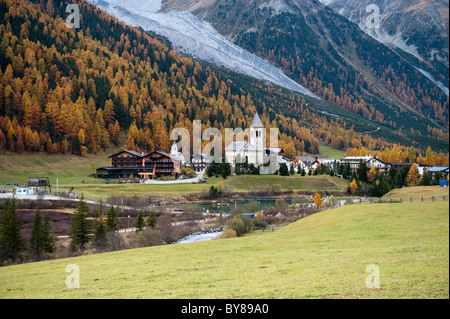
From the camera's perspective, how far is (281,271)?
66.8ft

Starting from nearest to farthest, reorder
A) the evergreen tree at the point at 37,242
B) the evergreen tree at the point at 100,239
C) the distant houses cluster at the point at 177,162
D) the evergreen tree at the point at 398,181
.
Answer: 1. the evergreen tree at the point at 37,242
2. the evergreen tree at the point at 100,239
3. the evergreen tree at the point at 398,181
4. the distant houses cluster at the point at 177,162

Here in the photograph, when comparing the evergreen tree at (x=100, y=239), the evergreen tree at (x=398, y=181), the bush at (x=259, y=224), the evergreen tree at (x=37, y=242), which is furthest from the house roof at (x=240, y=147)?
the evergreen tree at (x=37, y=242)

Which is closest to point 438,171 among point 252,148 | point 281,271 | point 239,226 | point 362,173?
point 362,173

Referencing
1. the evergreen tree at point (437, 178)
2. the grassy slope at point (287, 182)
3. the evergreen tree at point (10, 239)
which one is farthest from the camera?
the grassy slope at point (287, 182)

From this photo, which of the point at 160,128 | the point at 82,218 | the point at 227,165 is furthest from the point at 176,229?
the point at 160,128

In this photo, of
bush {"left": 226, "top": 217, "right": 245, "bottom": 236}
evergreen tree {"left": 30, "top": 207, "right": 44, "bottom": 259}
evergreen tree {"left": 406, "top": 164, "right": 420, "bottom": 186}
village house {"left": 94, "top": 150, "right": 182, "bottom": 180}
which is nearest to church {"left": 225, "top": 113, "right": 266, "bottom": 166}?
village house {"left": 94, "top": 150, "right": 182, "bottom": 180}

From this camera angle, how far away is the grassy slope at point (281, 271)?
634 inches

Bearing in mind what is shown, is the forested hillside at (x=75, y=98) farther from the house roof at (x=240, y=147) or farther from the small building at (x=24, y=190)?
the small building at (x=24, y=190)

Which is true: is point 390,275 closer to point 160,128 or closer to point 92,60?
point 160,128

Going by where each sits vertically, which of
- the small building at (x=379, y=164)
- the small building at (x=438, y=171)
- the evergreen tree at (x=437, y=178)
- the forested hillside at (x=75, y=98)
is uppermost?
the forested hillside at (x=75, y=98)

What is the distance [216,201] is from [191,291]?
7233 centimetres

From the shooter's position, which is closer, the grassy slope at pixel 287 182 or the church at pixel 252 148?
the grassy slope at pixel 287 182

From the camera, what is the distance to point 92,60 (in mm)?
175875
